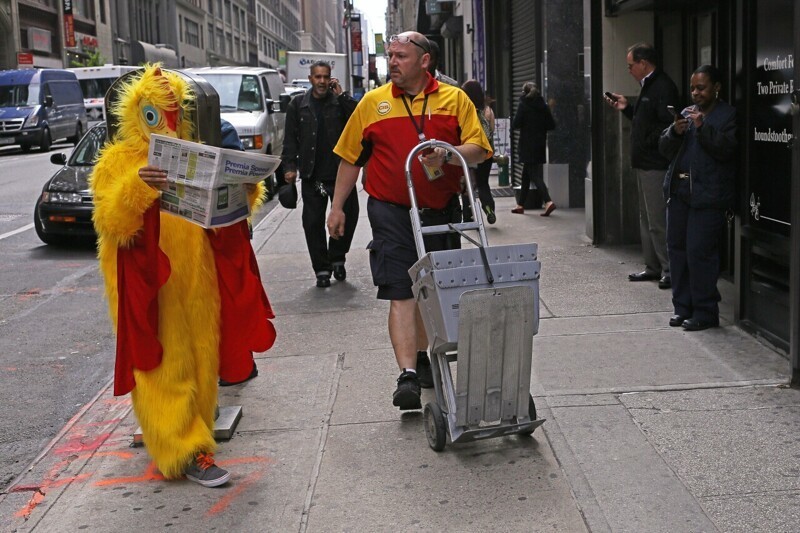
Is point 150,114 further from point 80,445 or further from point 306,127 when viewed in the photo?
point 306,127

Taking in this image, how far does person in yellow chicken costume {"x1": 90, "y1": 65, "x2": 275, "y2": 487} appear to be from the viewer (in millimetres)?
4379

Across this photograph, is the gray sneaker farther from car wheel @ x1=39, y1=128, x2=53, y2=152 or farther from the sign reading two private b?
the sign reading two private b

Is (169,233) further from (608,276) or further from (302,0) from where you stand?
(302,0)

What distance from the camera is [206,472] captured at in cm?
446

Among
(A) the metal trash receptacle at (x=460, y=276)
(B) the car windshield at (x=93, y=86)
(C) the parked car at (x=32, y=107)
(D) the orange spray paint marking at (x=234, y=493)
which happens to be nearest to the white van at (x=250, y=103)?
(D) the orange spray paint marking at (x=234, y=493)

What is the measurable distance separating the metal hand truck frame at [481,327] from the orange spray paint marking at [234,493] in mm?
837

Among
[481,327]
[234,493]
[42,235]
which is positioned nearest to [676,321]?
[481,327]

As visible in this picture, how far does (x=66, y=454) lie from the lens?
5.18m

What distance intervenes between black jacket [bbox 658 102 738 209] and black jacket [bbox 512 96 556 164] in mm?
6386

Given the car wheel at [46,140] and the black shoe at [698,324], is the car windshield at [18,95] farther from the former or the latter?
the black shoe at [698,324]

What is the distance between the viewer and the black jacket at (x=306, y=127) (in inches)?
354

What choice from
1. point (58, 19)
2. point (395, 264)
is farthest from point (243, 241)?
point (58, 19)

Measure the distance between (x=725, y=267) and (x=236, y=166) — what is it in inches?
199

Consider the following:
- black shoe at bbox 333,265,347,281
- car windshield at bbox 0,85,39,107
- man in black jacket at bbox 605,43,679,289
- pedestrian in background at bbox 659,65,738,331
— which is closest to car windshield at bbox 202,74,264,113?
black shoe at bbox 333,265,347,281
